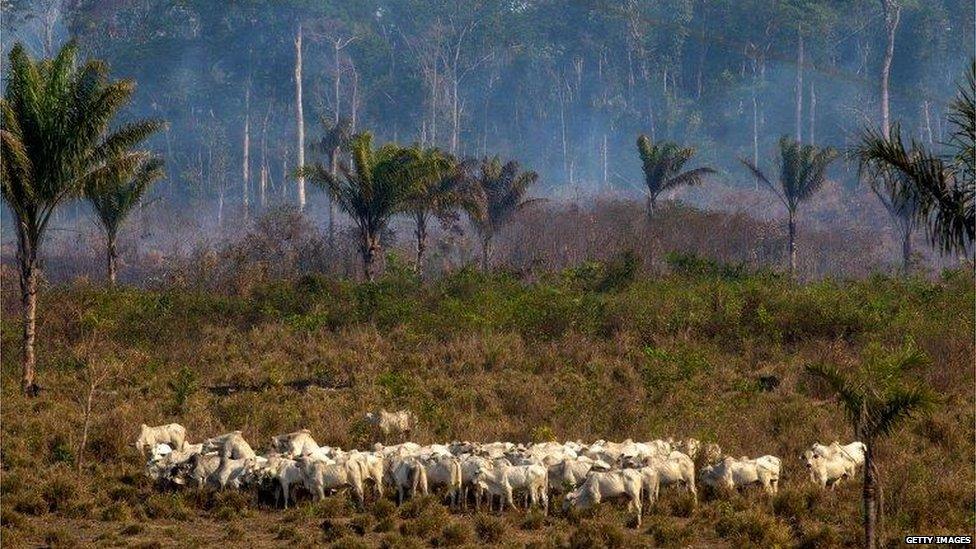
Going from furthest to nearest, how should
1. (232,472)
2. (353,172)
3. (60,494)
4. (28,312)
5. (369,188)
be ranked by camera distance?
(353,172)
(369,188)
(28,312)
(232,472)
(60,494)

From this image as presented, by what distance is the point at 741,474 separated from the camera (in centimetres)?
1669

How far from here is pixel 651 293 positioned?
109 feet

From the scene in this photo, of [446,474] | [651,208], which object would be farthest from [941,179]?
[651,208]

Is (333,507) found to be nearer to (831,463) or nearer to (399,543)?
(399,543)

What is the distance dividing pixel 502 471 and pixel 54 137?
1325cm

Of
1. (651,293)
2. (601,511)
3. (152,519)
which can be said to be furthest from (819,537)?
(651,293)

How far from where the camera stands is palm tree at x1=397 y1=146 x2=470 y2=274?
3647 cm

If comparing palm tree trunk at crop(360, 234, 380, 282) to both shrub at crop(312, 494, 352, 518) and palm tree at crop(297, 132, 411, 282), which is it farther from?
shrub at crop(312, 494, 352, 518)

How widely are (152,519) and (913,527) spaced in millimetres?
10034

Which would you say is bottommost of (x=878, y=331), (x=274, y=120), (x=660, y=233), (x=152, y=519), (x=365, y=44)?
(x=152, y=519)

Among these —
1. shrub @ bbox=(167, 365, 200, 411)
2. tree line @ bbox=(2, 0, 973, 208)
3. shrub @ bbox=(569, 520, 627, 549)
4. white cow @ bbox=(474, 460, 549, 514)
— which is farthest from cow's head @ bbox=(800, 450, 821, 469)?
tree line @ bbox=(2, 0, 973, 208)

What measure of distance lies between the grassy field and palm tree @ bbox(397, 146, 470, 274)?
9.97 feet

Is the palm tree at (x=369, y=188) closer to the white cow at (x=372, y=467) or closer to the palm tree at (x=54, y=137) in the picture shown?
the palm tree at (x=54, y=137)

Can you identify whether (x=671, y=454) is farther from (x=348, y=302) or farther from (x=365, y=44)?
(x=365, y=44)
